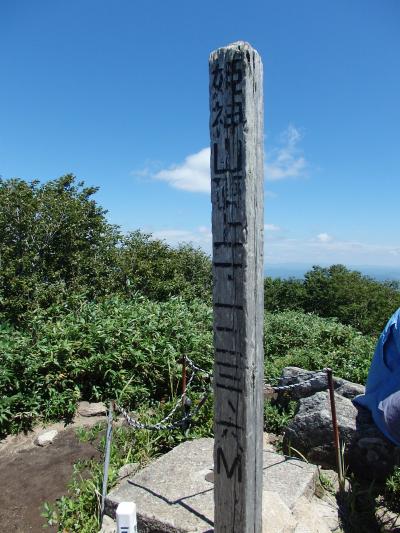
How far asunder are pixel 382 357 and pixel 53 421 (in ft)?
13.0

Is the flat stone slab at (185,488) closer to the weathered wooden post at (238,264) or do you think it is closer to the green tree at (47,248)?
the weathered wooden post at (238,264)

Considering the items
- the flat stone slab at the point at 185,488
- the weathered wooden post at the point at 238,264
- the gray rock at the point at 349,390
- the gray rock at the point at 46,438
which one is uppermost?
the weathered wooden post at the point at 238,264

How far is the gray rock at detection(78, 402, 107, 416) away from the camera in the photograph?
211 inches

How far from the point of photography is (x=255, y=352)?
2303 millimetres

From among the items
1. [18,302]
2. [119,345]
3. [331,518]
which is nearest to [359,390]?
[331,518]

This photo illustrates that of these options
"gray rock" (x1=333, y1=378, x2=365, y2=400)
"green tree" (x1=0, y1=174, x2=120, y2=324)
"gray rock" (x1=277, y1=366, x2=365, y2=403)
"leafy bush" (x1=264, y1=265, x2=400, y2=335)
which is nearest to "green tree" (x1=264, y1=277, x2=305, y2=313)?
"leafy bush" (x1=264, y1=265, x2=400, y2=335)

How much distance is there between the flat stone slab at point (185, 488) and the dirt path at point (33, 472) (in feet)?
2.50

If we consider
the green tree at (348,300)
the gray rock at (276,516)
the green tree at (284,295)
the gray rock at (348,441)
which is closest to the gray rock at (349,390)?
the gray rock at (348,441)

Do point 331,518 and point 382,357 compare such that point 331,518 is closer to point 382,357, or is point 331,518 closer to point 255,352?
point 382,357

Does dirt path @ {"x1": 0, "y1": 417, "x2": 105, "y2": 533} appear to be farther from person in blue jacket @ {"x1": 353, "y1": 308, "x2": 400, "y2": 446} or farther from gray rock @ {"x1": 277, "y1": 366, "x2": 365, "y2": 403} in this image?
person in blue jacket @ {"x1": 353, "y1": 308, "x2": 400, "y2": 446}

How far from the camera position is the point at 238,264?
224 centimetres

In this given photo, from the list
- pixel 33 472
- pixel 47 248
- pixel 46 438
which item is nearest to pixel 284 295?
pixel 47 248

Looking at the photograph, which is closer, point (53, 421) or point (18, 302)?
point (53, 421)

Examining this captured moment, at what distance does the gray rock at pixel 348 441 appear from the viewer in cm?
420
